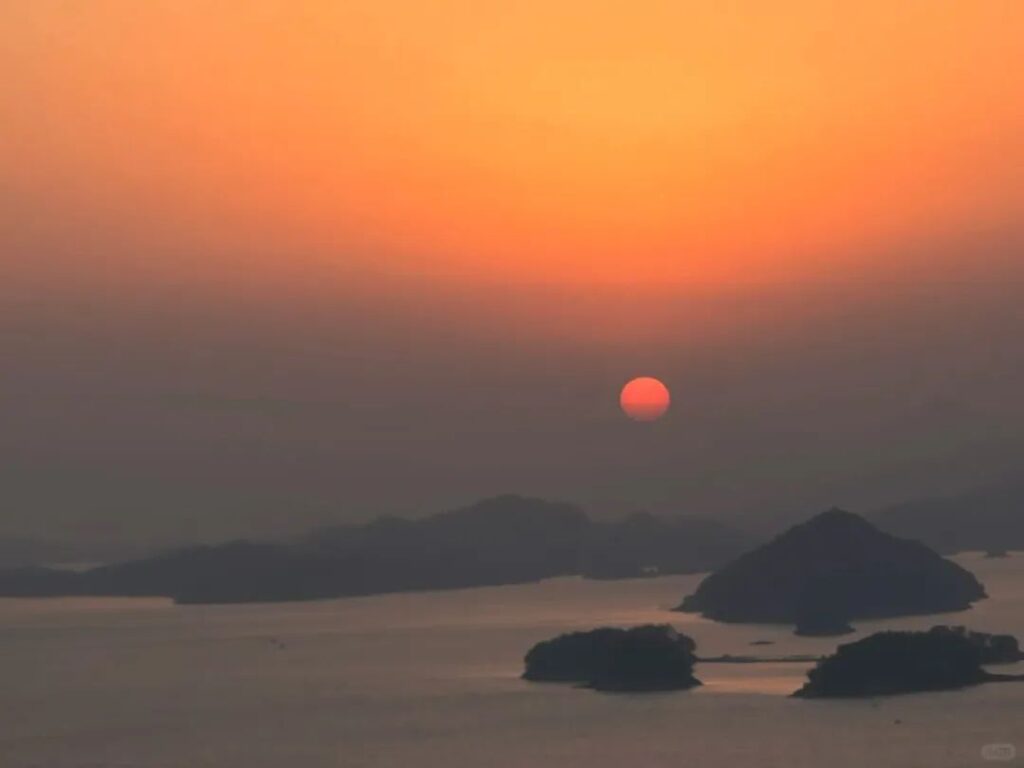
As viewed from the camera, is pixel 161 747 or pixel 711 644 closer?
pixel 161 747

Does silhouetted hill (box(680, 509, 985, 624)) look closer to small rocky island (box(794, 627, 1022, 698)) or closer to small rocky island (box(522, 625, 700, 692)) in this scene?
small rocky island (box(522, 625, 700, 692))

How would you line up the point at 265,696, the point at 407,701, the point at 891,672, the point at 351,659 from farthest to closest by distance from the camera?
the point at 351,659 → the point at 265,696 → the point at 407,701 → the point at 891,672

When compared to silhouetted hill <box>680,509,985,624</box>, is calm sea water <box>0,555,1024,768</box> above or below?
below

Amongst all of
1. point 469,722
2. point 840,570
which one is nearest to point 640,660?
point 469,722

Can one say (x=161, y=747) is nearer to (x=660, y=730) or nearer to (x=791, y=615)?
(x=660, y=730)

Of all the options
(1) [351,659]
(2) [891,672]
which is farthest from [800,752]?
(1) [351,659]

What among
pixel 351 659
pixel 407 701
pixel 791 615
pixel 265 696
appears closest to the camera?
pixel 407 701

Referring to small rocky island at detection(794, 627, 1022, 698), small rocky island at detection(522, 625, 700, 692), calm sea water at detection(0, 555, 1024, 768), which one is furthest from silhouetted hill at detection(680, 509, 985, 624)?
small rocky island at detection(794, 627, 1022, 698)

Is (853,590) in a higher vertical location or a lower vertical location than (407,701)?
higher
